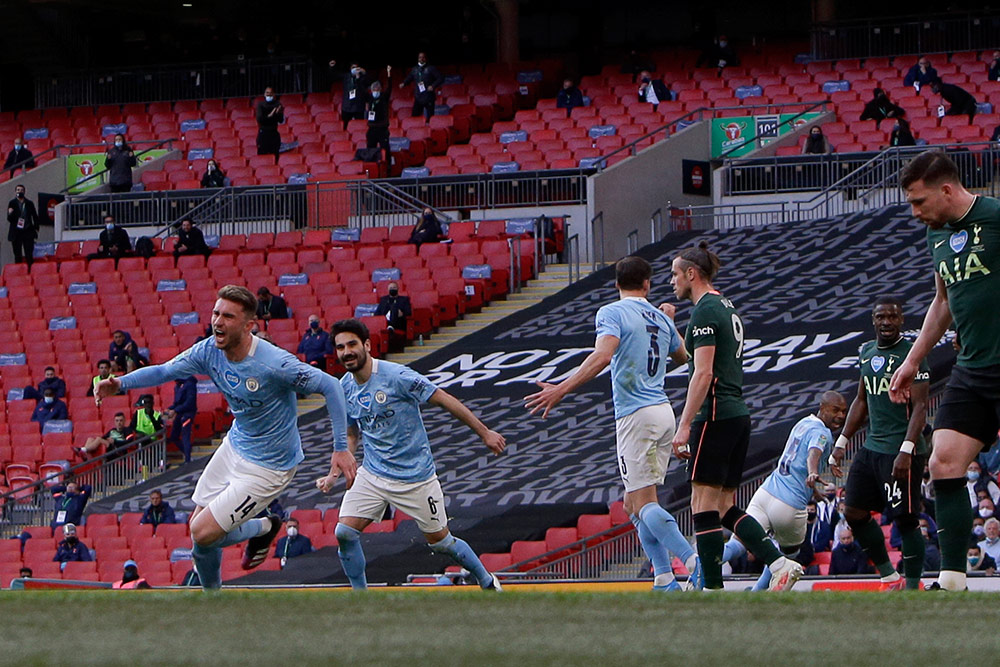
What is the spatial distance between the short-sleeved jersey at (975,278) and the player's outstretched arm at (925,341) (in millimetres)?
160

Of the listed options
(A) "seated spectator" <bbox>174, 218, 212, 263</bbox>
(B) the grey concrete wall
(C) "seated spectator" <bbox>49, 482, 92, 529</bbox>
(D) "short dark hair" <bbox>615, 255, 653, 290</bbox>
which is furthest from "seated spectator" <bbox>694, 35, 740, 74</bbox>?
(D) "short dark hair" <bbox>615, 255, 653, 290</bbox>

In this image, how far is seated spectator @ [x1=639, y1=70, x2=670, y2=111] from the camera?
34.0 meters

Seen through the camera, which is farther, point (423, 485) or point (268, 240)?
point (268, 240)

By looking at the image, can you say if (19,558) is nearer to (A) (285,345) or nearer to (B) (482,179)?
(A) (285,345)

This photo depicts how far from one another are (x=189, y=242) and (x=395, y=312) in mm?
5062

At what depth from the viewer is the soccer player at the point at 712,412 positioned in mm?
9773

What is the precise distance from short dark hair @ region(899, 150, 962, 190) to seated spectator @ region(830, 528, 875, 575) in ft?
25.6

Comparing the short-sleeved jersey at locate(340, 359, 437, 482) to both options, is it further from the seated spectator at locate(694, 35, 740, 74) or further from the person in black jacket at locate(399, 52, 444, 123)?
the seated spectator at locate(694, 35, 740, 74)

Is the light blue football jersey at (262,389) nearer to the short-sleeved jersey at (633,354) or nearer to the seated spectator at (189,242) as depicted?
the short-sleeved jersey at (633,354)

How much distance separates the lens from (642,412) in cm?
1027

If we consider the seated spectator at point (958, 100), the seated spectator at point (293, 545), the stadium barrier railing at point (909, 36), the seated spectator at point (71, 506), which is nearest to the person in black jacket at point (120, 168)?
the seated spectator at point (71, 506)

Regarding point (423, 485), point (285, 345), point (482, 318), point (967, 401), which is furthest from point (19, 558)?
point (967, 401)

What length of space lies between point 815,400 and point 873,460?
9.86 metres

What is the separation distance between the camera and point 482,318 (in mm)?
28062
